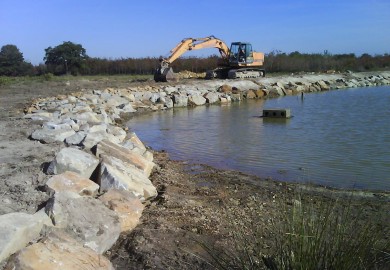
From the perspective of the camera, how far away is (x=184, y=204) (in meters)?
5.54

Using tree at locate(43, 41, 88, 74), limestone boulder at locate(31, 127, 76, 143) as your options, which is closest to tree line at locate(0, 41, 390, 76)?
tree at locate(43, 41, 88, 74)

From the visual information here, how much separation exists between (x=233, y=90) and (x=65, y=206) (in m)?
21.8

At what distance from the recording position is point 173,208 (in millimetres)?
5332

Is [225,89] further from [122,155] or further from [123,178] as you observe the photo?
[123,178]

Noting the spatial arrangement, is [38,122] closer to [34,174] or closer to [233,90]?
[34,174]

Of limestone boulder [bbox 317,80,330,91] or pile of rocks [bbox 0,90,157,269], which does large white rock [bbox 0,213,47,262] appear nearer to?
pile of rocks [bbox 0,90,157,269]

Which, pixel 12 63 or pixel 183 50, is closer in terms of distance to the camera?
pixel 183 50

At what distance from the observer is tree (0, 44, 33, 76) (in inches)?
1708

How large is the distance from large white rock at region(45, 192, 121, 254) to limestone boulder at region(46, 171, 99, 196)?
1.45ft

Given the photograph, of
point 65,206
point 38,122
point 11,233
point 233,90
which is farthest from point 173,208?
point 233,90

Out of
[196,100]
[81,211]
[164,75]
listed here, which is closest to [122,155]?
[81,211]

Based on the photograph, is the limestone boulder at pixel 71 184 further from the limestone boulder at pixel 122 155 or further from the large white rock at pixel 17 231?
the limestone boulder at pixel 122 155

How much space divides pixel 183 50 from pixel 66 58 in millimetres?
A: 20292

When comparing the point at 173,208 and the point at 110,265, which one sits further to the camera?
the point at 173,208
